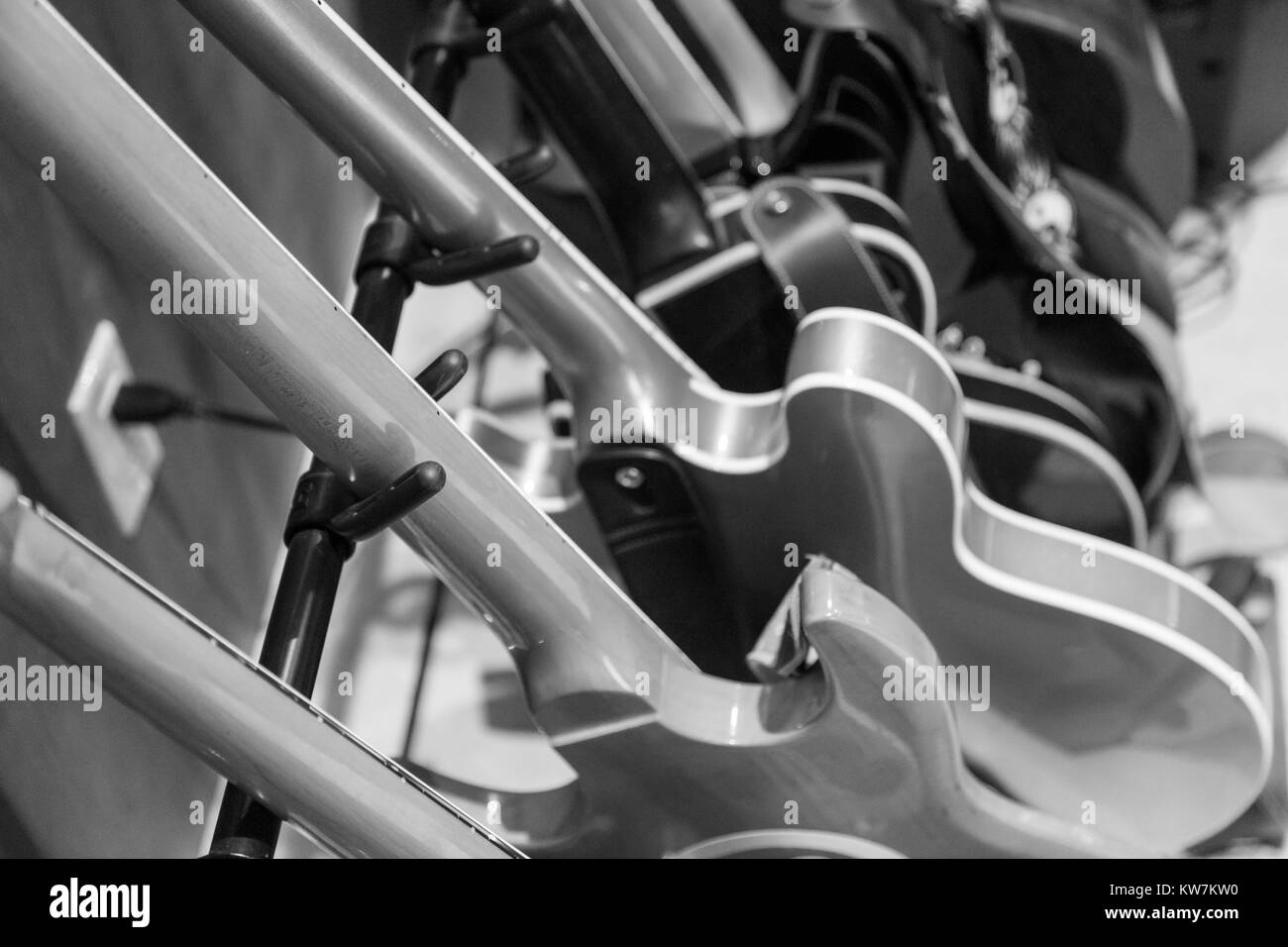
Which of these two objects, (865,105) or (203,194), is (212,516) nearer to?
(203,194)

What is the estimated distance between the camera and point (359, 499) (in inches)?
22.8

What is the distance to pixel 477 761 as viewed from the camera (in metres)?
0.83

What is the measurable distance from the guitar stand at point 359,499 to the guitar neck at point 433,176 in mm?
25

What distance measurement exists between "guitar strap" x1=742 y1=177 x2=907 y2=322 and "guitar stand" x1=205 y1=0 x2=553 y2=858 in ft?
0.45

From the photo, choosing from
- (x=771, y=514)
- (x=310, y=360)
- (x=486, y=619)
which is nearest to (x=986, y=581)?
(x=771, y=514)

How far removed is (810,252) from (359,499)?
32 centimetres

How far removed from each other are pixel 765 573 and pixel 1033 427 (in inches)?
8.2

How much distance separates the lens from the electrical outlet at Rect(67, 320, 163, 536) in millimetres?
680

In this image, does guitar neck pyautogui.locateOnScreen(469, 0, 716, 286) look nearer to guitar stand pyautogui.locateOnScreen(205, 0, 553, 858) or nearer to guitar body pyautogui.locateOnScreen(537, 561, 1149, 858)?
guitar stand pyautogui.locateOnScreen(205, 0, 553, 858)

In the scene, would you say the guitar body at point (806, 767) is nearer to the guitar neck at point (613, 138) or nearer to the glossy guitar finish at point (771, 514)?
the glossy guitar finish at point (771, 514)

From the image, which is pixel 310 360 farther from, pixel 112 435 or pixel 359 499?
pixel 112 435

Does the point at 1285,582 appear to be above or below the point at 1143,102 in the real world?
below

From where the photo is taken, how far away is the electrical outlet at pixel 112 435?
2.23 feet
